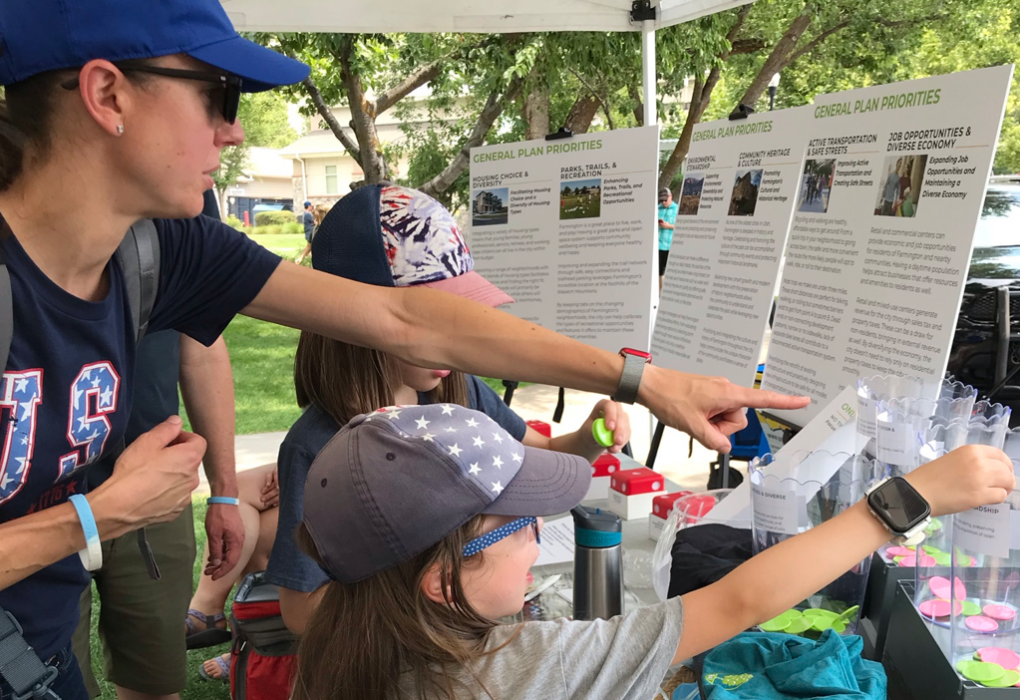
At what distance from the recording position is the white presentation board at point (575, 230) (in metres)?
3.40

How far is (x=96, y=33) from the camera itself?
1.12 meters

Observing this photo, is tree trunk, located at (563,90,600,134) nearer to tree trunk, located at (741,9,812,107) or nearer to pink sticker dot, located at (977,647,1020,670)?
tree trunk, located at (741,9,812,107)

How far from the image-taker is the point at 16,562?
3.73ft

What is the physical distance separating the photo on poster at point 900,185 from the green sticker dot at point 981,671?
4.16ft

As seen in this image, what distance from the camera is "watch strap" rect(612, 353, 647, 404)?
1.49 metres

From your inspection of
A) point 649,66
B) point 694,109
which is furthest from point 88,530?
point 694,109

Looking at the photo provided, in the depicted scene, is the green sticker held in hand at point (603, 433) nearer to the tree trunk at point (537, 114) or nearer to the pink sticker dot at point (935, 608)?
the pink sticker dot at point (935, 608)

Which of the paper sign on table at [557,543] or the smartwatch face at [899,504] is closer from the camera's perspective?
the smartwatch face at [899,504]

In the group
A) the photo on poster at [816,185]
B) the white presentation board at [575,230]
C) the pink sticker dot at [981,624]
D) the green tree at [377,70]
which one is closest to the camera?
the pink sticker dot at [981,624]

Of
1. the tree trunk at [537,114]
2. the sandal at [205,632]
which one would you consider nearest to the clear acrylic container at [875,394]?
the sandal at [205,632]

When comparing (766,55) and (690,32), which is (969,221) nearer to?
(690,32)

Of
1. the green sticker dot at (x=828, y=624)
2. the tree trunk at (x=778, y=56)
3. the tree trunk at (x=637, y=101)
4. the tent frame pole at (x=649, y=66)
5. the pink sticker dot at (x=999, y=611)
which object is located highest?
the tree trunk at (x=778, y=56)

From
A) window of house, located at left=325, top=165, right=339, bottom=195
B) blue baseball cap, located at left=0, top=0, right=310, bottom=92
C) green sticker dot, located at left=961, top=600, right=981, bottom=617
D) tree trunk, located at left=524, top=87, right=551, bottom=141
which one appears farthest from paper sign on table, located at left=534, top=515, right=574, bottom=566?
window of house, located at left=325, top=165, right=339, bottom=195

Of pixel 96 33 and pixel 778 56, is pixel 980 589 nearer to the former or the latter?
pixel 96 33
